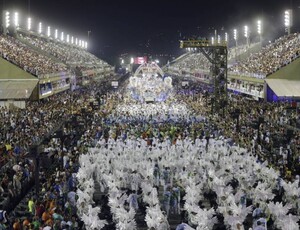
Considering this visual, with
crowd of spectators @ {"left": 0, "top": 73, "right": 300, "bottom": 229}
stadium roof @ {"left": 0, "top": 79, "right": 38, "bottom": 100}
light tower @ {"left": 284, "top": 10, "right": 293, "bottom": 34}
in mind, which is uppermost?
light tower @ {"left": 284, "top": 10, "right": 293, "bottom": 34}

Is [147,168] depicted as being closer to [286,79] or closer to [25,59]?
[286,79]

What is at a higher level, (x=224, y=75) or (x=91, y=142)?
(x=224, y=75)

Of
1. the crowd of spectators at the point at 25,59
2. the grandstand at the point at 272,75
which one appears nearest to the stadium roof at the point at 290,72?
the grandstand at the point at 272,75

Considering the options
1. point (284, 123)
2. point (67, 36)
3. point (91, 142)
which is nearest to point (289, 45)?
point (284, 123)

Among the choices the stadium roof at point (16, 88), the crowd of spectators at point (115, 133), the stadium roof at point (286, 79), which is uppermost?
the stadium roof at point (286, 79)

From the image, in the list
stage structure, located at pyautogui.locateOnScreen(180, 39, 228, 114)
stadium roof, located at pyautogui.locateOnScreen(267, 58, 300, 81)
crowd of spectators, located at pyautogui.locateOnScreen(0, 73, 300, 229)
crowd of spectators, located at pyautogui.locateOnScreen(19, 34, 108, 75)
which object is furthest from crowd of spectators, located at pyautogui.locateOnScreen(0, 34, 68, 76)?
stadium roof, located at pyautogui.locateOnScreen(267, 58, 300, 81)

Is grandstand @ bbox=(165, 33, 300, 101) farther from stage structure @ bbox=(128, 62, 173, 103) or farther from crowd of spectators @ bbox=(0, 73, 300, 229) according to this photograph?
stage structure @ bbox=(128, 62, 173, 103)

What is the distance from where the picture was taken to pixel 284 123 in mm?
36188

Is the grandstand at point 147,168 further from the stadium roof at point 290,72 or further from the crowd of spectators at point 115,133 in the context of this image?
the stadium roof at point 290,72

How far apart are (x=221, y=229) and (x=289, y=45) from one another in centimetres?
5072

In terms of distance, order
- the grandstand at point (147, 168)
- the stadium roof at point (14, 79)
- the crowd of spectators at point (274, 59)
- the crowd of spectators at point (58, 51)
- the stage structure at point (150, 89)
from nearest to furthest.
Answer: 1. the grandstand at point (147, 168)
2. the stadium roof at point (14, 79)
3. the crowd of spectators at point (274, 59)
4. the stage structure at point (150, 89)
5. the crowd of spectators at point (58, 51)

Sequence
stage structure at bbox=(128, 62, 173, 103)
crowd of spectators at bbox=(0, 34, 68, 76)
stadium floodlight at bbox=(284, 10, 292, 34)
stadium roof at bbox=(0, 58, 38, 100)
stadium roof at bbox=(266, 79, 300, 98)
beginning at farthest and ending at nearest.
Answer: stadium floodlight at bbox=(284, 10, 292, 34), stage structure at bbox=(128, 62, 173, 103), crowd of spectators at bbox=(0, 34, 68, 76), stadium roof at bbox=(0, 58, 38, 100), stadium roof at bbox=(266, 79, 300, 98)

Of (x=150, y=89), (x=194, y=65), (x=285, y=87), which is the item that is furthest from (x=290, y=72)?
(x=194, y=65)

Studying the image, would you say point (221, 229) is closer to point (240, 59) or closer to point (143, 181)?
point (143, 181)
